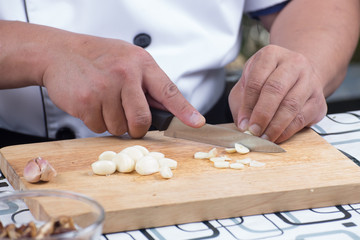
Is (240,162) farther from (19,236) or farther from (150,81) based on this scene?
(19,236)

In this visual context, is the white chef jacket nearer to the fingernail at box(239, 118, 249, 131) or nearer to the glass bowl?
the fingernail at box(239, 118, 249, 131)

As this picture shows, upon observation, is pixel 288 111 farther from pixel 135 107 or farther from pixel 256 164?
pixel 135 107

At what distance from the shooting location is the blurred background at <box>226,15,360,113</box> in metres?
1.80

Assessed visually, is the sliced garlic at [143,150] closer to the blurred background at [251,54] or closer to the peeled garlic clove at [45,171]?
the peeled garlic clove at [45,171]

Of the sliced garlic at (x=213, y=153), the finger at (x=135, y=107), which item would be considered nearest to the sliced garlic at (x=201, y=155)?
the sliced garlic at (x=213, y=153)

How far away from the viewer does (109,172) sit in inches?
35.8

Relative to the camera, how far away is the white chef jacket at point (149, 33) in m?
1.18

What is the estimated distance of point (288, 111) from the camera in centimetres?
108

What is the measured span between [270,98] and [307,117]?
0.12 m

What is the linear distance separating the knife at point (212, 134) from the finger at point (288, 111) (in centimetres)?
5

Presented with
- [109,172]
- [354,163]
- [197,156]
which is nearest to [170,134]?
[197,156]

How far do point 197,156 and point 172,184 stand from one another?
129 millimetres

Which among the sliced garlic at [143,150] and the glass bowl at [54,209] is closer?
the glass bowl at [54,209]

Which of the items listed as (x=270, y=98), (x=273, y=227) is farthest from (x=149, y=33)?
(x=273, y=227)
